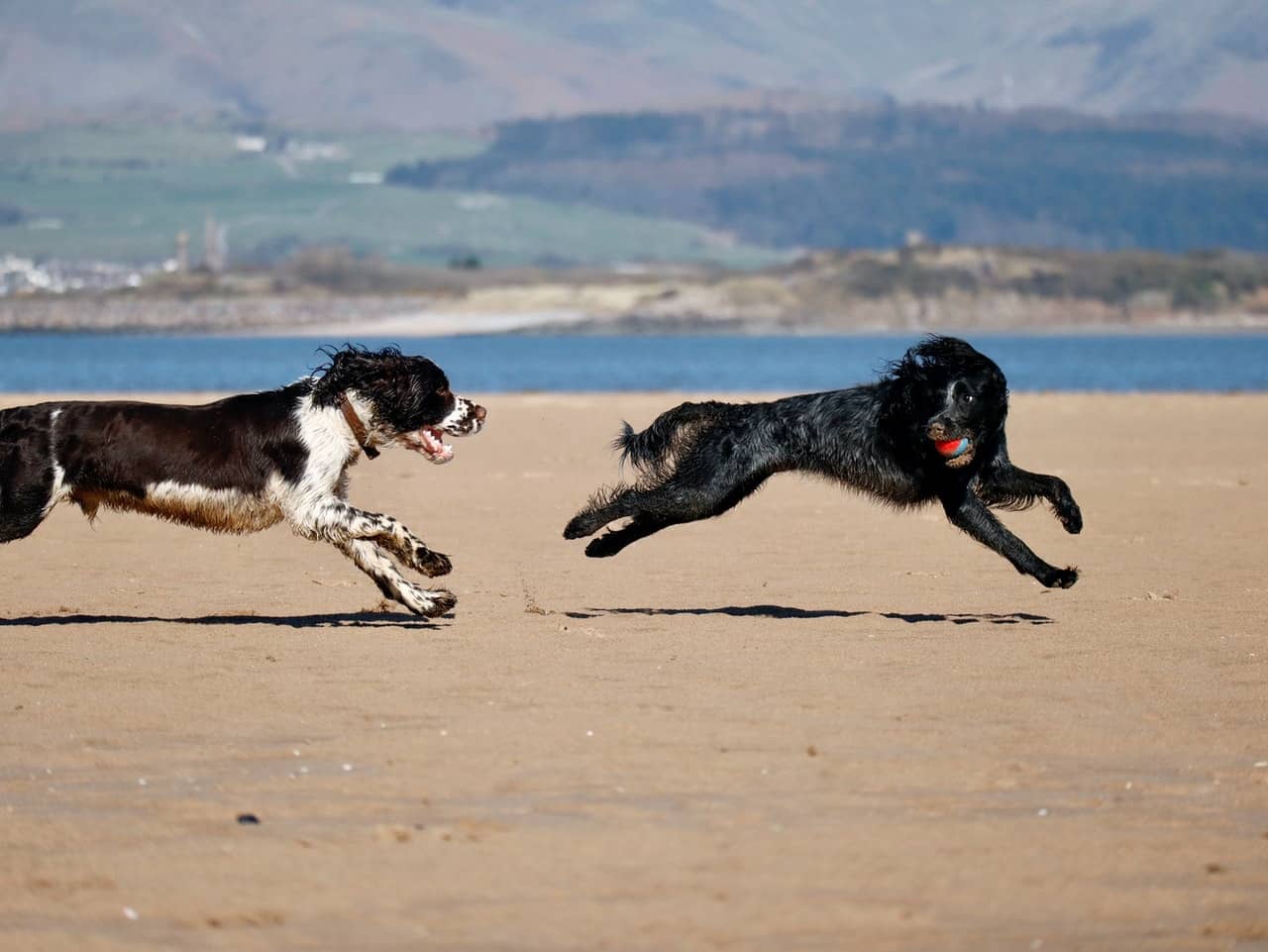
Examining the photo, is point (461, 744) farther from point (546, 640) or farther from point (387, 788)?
point (546, 640)

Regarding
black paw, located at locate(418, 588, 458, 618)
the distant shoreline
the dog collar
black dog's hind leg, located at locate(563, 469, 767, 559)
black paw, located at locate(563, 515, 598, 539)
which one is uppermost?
the distant shoreline

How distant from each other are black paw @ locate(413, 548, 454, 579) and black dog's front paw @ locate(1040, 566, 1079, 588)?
9.07ft

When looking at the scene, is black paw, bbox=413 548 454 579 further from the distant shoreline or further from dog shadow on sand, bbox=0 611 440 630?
the distant shoreline

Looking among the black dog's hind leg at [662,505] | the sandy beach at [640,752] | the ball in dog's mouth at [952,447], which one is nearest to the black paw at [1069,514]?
the sandy beach at [640,752]

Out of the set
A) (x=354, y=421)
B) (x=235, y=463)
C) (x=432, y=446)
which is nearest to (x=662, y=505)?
(x=432, y=446)

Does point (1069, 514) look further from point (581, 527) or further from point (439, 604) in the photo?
point (439, 604)

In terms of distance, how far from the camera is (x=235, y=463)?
9094 millimetres

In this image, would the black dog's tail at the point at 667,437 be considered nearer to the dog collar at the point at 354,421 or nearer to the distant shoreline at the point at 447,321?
the dog collar at the point at 354,421

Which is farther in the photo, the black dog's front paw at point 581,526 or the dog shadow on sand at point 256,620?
the black dog's front paw at point 581,526

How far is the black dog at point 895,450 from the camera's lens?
9391 mm

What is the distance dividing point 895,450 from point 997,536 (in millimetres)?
619

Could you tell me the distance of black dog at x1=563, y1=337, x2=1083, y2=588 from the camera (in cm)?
939

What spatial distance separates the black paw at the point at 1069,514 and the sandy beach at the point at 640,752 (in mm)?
413

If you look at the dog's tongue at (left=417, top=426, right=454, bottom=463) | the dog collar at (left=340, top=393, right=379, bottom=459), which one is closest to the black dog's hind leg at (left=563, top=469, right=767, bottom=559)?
the dog's tongue at (left=417, top=426, right=454, bottom=463)
